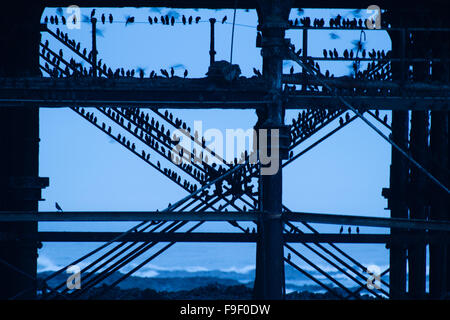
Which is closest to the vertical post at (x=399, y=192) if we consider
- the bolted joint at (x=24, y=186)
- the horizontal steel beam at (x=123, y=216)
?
the horizontal steel beam at (x=123, y=216)

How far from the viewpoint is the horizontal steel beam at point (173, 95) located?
37.5 feet

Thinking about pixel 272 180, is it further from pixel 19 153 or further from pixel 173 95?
pixel 19 153

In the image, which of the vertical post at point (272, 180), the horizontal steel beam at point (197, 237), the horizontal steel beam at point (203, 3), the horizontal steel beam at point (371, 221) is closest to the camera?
the horizontal steel beam at point (371, 221)

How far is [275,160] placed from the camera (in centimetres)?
1106

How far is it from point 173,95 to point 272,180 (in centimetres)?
189

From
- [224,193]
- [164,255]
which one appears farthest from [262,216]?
[164,255]

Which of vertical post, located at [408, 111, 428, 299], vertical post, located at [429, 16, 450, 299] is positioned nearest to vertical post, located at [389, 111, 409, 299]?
vertical post, located at [408, 111, 428, 299]

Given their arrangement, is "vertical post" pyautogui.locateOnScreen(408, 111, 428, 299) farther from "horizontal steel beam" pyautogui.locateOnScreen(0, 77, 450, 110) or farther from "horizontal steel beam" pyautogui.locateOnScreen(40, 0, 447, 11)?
"horizontal steel beam" pyautogui.locateOnScreen(0, 77, 450, 110)

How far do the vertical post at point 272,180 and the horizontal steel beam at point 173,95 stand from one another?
0.23m

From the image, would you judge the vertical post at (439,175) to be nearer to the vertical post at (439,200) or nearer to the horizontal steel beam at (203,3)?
the vertical post at (439,200)

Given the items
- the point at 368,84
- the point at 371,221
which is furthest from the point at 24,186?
the point at 371,221
